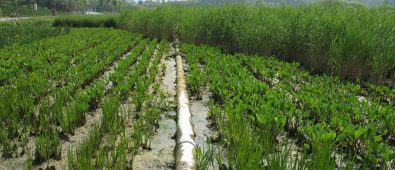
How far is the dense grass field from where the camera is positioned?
10.5ft

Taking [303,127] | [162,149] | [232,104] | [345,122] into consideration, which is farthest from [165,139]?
[345,122]

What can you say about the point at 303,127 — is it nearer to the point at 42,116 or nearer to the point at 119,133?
the point at 119,133

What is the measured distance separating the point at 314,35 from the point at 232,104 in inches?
175

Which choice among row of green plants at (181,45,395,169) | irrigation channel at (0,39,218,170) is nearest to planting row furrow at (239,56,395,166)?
row of green plants at (181,45,395,169)

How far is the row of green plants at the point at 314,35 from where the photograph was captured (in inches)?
268

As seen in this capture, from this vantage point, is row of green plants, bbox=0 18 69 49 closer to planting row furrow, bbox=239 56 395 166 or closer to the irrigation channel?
the irrigation channel

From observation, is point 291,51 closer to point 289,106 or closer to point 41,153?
point 289,106

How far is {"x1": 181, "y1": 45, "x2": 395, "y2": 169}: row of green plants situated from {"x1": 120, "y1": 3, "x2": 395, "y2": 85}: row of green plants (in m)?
1.08

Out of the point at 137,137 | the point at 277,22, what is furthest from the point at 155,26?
the point at 137,137

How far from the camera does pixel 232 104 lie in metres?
4.41

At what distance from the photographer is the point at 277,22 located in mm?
9195

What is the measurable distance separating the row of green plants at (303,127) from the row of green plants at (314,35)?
108cm

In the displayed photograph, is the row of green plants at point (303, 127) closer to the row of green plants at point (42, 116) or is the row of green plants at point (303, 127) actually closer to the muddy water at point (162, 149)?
the muddy water at point (162, 149)

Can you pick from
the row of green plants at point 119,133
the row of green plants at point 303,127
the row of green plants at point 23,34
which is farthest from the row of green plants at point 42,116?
the row of green plants at point 23,34
